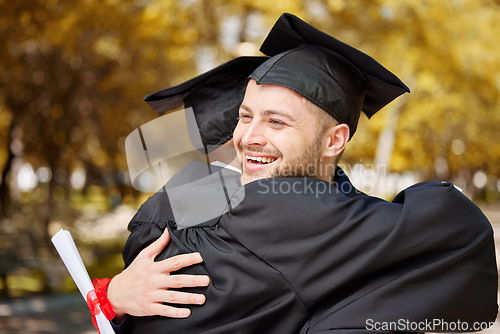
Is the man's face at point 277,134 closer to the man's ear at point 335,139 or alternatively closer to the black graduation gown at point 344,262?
the man's ear at point 335,139

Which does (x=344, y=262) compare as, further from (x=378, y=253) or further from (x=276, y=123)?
(x=276, y=123)

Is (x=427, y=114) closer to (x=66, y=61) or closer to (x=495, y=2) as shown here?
(x=495, y=2)

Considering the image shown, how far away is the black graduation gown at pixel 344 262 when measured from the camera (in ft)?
5.98

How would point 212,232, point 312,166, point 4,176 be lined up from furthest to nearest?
1. point 4,176
2. point 312,166
3. point 212,232

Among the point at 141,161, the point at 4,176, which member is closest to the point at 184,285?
the point at 141,161

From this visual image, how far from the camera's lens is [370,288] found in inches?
74.0

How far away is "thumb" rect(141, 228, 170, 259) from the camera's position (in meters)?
2.09

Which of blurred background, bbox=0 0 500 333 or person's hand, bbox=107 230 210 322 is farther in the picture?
blurred background, bbox=0 0 500 333

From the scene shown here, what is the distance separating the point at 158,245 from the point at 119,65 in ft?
32.7

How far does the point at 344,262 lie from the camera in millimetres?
1857

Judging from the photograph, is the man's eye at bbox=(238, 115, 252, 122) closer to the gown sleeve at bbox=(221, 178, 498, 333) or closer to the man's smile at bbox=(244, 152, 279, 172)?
the man's smile at bbox=(244, 152, 279, 172)

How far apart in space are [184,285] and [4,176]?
11507mm

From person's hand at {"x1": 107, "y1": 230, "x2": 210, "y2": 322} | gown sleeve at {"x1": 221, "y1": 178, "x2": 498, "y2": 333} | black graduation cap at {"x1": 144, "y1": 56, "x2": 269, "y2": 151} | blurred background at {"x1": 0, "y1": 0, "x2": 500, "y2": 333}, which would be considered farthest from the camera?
blurred background at {"x1": 0, "y1": 0, "x2": 500, "y2": 333}

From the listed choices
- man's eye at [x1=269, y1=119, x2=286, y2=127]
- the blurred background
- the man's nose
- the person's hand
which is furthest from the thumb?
the blurred background
